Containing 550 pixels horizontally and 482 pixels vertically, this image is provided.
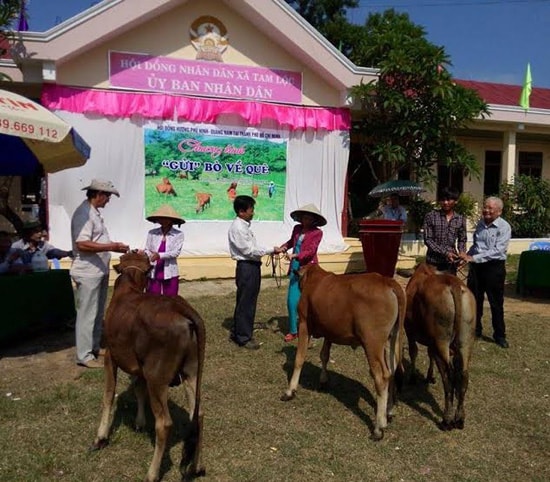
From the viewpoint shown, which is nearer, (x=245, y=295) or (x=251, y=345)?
(x=245, y=295)

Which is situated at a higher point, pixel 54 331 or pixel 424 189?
pixel 424 189

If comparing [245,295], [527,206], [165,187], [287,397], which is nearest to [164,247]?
[245,295]

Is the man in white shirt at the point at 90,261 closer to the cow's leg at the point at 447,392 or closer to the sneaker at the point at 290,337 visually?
the sneaker at the point at 290,337

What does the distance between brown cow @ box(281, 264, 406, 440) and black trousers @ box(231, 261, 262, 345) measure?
1.42 m

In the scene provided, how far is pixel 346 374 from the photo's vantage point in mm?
5586

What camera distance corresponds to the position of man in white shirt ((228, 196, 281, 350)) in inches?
240

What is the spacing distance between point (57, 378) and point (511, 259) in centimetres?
1130

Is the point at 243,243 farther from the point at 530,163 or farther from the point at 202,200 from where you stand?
the point at 530,163

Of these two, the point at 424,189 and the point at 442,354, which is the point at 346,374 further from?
the point at 424,189

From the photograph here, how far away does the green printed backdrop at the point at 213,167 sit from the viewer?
1048cm

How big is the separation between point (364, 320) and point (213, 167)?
722cm

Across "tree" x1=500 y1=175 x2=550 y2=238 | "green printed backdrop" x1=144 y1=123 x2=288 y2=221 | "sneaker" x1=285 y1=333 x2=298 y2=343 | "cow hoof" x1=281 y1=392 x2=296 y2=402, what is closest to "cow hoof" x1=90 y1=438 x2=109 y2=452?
"cow hoof" x1=281 y1=392 x2=296 y2=402

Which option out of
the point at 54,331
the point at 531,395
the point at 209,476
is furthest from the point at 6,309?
the point at 531,395

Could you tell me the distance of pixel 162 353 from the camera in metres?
3.37
